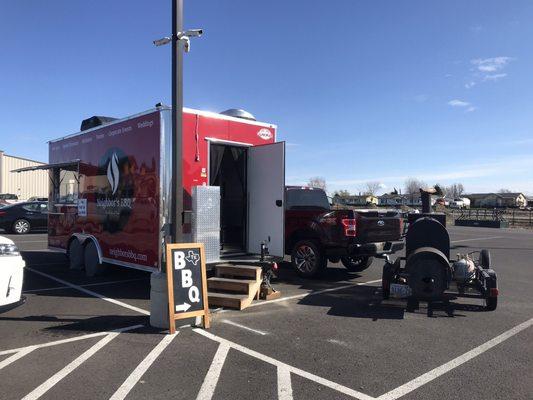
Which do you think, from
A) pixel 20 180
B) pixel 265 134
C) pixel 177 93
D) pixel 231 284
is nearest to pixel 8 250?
pixel 177 93

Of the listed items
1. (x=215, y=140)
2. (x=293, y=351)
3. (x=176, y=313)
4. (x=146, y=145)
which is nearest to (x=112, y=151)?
(x=146, y=145)

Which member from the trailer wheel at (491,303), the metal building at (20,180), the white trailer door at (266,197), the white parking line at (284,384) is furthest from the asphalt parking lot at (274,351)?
the metal building at (20,180)

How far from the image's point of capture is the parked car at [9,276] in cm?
513

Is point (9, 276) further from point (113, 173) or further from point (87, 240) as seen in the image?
point (87, 240)

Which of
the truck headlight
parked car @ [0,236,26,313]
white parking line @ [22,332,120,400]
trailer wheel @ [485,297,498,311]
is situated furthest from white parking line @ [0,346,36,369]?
trailer wheel @ [485,297,498,311]

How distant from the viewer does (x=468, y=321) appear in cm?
658

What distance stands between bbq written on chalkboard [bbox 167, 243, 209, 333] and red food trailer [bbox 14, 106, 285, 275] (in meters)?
0.54

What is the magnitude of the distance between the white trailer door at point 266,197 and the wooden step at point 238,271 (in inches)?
43.9

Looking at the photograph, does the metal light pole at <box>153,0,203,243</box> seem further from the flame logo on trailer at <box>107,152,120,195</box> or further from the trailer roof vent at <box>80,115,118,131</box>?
the trailer roof vent at <box>80,115,118,131</box>

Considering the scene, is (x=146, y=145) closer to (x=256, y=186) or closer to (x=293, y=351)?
(x=256, y=186)

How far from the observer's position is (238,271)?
25.7 ft

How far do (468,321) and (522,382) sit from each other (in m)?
2.28

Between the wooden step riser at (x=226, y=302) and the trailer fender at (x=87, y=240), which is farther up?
the trailer fender at (x=87, y=240)

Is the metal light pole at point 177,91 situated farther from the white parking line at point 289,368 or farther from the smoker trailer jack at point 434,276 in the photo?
the smoker trailer jack at point 434,276
